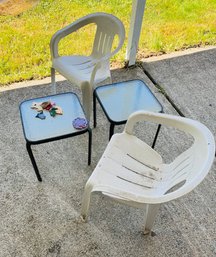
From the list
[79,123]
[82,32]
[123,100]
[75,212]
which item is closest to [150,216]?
[75,212]

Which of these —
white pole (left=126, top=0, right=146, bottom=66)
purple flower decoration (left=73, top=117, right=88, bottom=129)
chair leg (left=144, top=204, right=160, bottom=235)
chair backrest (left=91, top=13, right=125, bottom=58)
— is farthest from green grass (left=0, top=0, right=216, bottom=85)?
chair leg (left=144, top=204, right=160, bottom=235)

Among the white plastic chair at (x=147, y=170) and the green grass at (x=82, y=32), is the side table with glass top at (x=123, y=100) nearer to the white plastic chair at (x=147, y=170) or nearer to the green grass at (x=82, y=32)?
the white plastic chair at (x=147, y=170)

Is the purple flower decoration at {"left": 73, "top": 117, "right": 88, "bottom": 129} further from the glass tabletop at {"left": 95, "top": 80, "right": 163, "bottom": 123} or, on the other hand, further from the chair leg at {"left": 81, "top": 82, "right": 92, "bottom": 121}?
the chair leg at {"left": 81, "top": 82, "right": 92, "bottom": 121}

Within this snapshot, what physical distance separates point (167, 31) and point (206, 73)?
90 cm

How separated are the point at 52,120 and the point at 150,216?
0.93m

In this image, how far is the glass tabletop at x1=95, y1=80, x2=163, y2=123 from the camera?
2396 mm

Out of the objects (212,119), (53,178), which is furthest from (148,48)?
(53,178)

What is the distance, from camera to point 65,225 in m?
2.17

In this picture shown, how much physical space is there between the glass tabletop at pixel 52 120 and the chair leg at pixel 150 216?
2.30ft

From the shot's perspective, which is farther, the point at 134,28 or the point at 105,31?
the point at 134,28

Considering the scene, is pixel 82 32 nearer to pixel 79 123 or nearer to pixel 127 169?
pixel 79 123

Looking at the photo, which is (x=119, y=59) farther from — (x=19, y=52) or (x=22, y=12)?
(x=22, y=12)

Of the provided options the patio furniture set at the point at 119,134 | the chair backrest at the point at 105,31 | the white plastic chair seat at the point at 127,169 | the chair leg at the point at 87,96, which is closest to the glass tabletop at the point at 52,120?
the patio furniture set at the point at 119,134

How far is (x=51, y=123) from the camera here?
2283 mm
